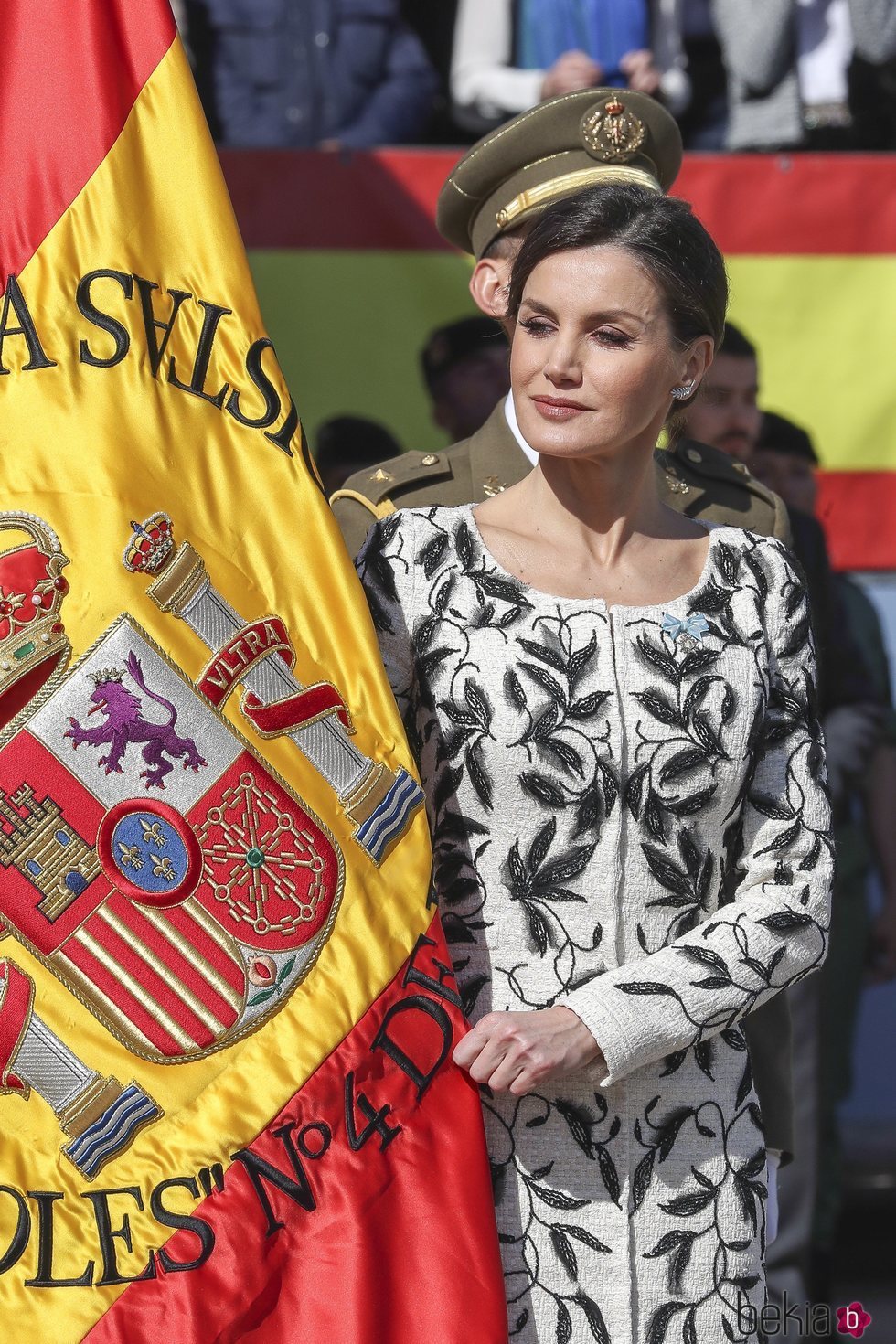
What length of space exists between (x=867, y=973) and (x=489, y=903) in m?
2.68

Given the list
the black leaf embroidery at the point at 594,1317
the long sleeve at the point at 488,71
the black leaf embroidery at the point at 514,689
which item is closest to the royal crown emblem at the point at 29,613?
the black leaf embroidery at the point at 514,689

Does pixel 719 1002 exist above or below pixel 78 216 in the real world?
below

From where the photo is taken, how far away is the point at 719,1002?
73.9 inches

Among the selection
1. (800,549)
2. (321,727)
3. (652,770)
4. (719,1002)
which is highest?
(321,727)

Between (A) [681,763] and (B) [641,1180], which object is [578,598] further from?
(B) [641,1180]

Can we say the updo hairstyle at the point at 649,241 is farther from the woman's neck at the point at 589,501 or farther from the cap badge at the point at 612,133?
the cap badge at the point at 612,133

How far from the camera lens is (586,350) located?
6.27 ft

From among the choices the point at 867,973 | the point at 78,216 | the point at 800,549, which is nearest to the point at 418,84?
the point at 800,549

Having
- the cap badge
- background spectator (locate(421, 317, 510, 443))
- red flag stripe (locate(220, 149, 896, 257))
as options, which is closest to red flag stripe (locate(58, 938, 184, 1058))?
the cap badge

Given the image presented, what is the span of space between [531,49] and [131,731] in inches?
138

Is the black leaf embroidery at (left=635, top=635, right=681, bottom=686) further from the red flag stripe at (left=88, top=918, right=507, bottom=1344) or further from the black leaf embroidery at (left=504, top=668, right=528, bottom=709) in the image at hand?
the red flag stripe at (left=88, top=918, right=507, bottom=1344)

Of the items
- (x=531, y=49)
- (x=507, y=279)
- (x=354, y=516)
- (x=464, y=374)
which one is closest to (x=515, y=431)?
(x=507, y=279)

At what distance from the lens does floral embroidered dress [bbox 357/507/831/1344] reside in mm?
1896

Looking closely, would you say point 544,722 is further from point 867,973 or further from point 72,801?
point 867,973
